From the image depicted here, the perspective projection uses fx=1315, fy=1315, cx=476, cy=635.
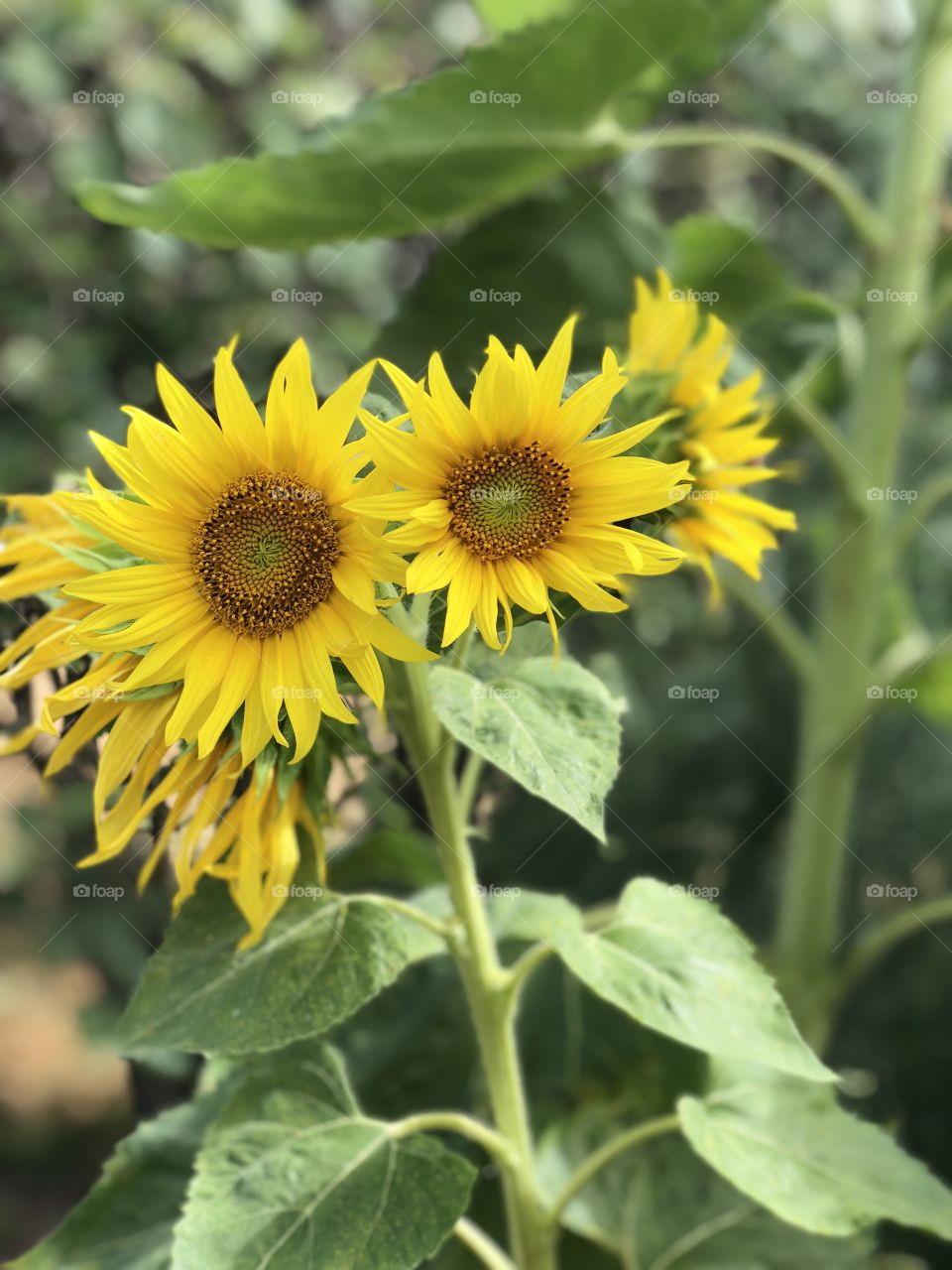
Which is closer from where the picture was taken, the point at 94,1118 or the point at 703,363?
the point at 703,363

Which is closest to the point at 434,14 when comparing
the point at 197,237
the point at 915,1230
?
the point at 197,237

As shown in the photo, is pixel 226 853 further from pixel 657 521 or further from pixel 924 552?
pixel 924 552

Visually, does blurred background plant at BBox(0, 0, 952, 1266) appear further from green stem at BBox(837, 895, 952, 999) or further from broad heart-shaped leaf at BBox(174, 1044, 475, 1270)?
broad heart-shaped leaf at BBox(174, 1044, 475, 1270)

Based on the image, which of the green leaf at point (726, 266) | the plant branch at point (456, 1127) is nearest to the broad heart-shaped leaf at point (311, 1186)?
the plant branch at point (456, 1127)

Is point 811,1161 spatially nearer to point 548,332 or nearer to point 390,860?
point 390,860

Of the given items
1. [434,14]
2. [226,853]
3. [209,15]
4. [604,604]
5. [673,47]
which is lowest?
[226,853]

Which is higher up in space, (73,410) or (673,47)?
(673,47)

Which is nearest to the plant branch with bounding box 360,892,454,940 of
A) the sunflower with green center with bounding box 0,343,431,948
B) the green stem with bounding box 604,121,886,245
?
the sunflower with green center with bounding box 0,343,431,948
